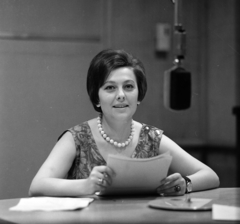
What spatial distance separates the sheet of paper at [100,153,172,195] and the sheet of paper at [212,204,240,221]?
241 millimetres

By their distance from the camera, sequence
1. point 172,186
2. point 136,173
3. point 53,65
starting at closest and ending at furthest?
1. point 136,173
2. point 172,186
3. point 53,65

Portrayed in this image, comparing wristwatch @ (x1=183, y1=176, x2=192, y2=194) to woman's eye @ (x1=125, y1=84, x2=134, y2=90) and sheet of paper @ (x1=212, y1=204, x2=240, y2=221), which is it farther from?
woman's eye @ (x1=125, y1=84, x2=134, y2=90)

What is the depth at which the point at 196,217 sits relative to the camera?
115 cm

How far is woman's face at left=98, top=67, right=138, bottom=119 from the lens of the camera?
181 centimetres

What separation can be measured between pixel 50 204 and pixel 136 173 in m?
0.28

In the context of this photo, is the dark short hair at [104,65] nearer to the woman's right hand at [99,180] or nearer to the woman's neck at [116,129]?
the woman's neck at [116,129]

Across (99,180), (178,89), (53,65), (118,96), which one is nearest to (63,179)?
(99,180)

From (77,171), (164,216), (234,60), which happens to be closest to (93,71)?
(77,171)

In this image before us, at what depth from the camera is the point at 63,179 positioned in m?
1.57

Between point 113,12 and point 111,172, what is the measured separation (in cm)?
137

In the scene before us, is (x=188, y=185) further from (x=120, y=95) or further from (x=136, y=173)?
(x=120, y=95)

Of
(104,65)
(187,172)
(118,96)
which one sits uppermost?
(104,65)

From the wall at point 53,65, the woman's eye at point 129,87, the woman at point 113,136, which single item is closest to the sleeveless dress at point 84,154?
the woman at point 113,136

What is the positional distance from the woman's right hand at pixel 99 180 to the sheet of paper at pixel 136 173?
0.05ft
